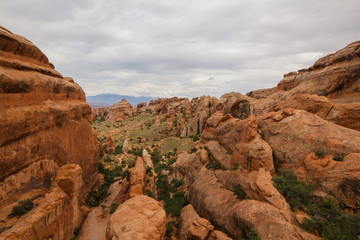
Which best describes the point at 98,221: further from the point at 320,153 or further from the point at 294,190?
the point at 320,153

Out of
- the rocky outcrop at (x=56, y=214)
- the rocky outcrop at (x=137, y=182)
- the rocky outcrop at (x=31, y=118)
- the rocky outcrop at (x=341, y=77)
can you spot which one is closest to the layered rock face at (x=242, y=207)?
the rocky outcrop at (x=137, y=182)

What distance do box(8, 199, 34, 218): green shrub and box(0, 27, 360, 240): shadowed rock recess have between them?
0.06 meters

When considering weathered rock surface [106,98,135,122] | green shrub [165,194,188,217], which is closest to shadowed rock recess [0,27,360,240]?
green shrub [165,194,188,217]

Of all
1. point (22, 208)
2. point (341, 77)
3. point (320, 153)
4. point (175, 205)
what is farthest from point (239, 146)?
point (22, 208)

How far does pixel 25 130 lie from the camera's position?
39.8ft

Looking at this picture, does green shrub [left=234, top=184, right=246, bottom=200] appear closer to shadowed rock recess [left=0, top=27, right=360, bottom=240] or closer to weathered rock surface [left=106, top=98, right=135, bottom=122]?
shadowed rock recess [left=0, top=27, right=360, bottom=240]

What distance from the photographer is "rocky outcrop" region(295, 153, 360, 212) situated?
33.2ft

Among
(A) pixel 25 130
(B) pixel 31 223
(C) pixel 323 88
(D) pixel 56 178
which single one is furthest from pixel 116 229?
(C) pixel 323 88

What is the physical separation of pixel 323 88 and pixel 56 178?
3690 centimetres

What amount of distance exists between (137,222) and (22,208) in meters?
9.02

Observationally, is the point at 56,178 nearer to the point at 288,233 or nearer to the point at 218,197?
the point at 218,197

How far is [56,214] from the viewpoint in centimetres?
1190

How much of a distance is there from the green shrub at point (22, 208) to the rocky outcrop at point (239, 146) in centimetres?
1913

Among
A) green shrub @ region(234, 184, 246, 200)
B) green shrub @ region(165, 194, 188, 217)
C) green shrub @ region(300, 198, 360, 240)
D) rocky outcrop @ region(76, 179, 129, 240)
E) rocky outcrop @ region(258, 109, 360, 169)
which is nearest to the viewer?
green shrub @ region(300, 198, 360, 240)
